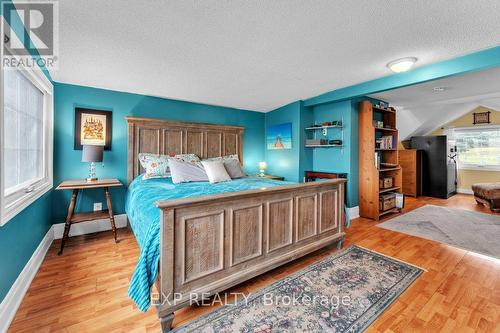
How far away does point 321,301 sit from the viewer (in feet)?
5.50

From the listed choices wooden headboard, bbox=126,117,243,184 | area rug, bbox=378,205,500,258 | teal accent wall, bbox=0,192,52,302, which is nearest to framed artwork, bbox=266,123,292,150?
wooden headboard, bbox=126,117,243,184

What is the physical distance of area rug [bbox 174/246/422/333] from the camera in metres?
1.44

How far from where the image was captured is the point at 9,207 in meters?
1.50

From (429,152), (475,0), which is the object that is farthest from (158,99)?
(429,152)

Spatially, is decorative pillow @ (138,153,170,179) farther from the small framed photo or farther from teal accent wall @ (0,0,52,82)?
the small framed photo

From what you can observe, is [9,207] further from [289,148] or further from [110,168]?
[289,148]

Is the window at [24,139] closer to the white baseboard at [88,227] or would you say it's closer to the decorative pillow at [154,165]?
the white baseboard at [88,227]

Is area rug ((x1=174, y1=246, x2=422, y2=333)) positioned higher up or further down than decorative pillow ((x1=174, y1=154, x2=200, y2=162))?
further down

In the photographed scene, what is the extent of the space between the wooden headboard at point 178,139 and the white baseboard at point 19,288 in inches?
53.1

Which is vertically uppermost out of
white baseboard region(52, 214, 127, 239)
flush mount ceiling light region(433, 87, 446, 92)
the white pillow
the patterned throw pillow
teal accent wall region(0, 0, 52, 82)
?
flush mount ceiling light region(433, 87, 446, 92)

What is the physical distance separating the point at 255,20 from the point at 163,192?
1.80 m

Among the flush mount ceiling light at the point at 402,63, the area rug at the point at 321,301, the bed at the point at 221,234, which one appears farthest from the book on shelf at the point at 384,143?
the area rug at the point at 321,301

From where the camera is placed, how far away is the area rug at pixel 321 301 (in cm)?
144

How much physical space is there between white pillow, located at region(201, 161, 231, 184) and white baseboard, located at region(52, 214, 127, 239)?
1.53 meters
